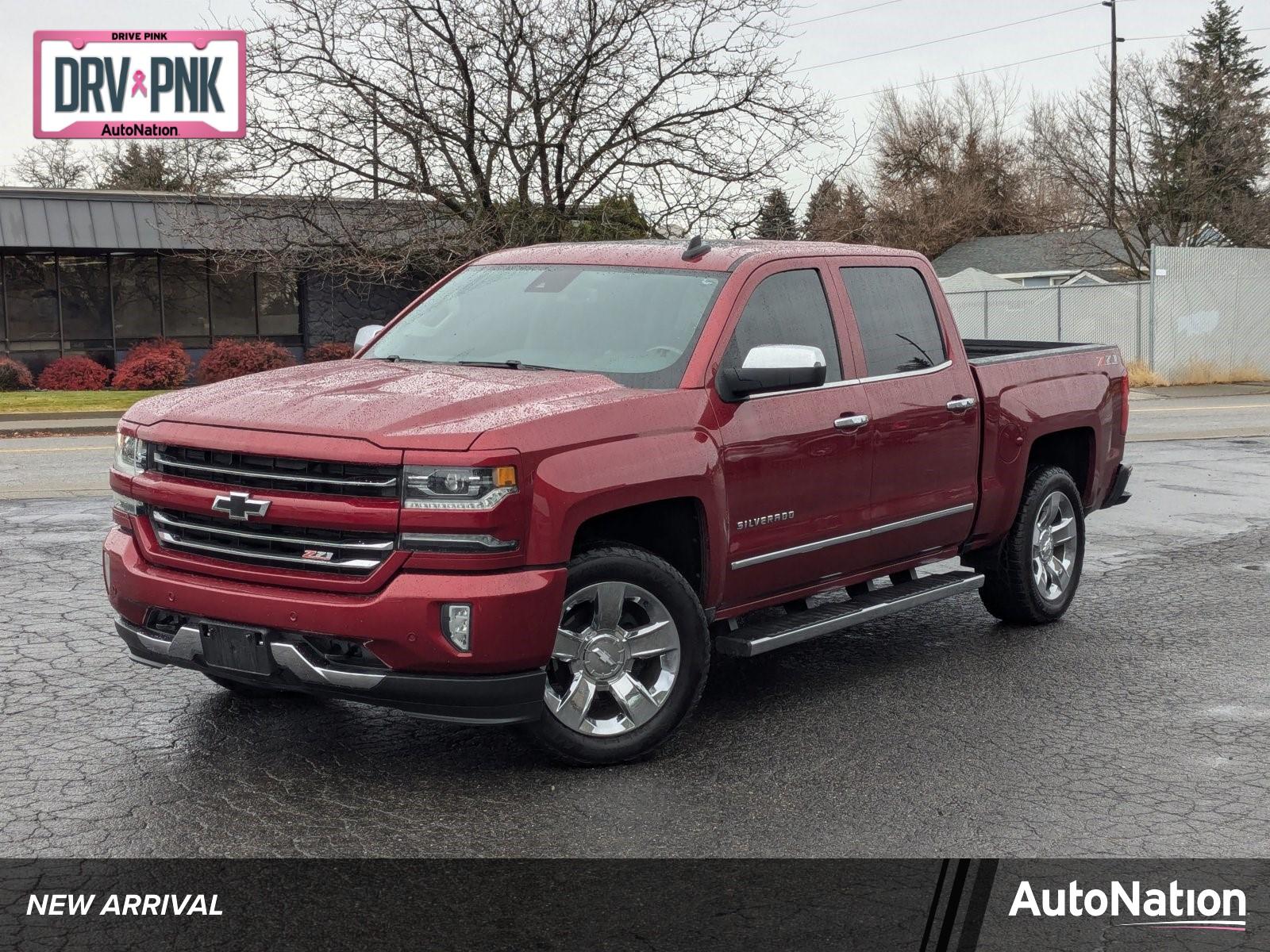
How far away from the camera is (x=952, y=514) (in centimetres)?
695

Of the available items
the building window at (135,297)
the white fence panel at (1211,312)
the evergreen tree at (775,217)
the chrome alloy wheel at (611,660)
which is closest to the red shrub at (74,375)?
the building window at (135,297)

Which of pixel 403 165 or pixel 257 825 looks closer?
pixel 257 825

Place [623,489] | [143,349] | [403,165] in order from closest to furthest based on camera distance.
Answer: [623,489] → [403,165] → [143,349]

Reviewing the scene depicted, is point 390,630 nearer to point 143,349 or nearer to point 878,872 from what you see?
point 878,872

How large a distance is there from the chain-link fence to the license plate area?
27712mm

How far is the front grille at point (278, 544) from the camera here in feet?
15.8

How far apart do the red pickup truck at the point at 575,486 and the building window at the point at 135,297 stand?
95.0 ft

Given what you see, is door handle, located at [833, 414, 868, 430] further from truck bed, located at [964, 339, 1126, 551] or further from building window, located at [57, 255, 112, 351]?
building window, located at [57, 255, 112, 351]

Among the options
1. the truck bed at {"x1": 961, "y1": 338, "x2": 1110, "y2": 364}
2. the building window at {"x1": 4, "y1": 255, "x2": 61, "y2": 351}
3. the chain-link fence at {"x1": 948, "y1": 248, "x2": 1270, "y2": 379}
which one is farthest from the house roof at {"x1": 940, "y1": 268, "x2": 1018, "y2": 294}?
the truck bed at {"x1": 961, "y1": 338, "x2": 1110, "y2": 364}

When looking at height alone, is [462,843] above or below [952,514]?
below

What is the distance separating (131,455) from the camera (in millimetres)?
5473

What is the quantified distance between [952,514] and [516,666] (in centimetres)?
286

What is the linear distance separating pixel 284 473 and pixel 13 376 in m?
27.3

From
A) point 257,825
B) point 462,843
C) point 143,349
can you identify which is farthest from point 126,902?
point 143,349
